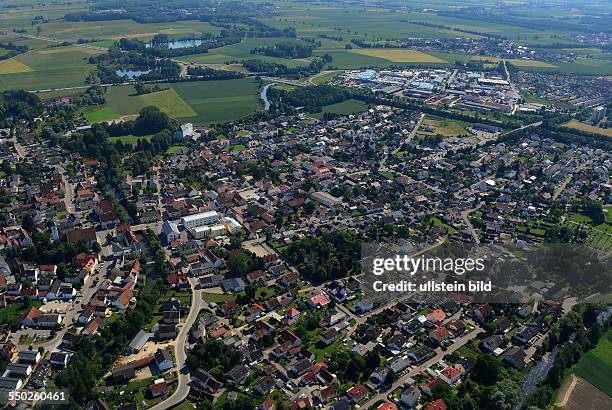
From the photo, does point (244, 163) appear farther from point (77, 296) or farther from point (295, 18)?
point (295, 18)

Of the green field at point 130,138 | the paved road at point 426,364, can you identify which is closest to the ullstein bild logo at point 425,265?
the paved road at point 426,364

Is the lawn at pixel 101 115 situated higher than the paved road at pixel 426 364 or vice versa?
the lawn at pixel 101 115

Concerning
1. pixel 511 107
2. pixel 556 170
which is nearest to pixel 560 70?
pixel 511 107

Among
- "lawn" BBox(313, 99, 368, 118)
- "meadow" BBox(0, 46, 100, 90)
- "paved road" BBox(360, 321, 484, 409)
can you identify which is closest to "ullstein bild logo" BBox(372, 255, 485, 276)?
"paved road" BBox(360, 321, 484, 409)

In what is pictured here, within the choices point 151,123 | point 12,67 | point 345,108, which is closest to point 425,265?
point 151,123

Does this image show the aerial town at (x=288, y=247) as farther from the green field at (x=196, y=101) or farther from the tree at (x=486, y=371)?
the green field at (x=196, y=101)

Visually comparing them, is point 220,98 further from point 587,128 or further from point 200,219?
point 587,128
